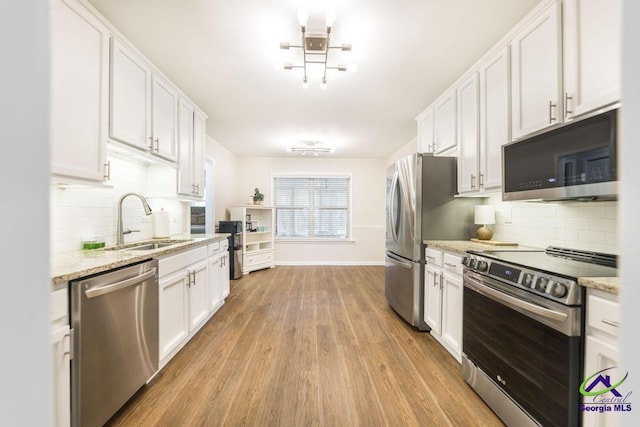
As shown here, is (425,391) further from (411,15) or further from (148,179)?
(148,179)

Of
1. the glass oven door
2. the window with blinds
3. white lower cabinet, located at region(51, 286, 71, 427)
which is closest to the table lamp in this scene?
the glass oven door

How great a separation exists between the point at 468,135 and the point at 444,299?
1461 millimetres

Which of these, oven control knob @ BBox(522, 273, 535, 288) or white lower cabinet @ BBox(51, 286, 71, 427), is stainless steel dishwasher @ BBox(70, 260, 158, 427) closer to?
white lower cabinet @ BBox(51, 286, 71, 427)

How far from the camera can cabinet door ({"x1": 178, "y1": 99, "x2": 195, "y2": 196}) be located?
8.88 feet

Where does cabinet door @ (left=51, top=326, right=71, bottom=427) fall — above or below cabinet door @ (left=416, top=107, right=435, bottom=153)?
below

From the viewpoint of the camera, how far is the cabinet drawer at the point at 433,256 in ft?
7.57

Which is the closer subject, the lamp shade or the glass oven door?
the glass oven door

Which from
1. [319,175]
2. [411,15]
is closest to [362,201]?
[319,175]

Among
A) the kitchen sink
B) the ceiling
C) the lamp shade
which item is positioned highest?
the ceiling

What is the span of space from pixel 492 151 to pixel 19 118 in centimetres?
248

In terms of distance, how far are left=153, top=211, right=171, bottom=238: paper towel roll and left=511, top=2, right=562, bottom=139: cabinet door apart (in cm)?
311

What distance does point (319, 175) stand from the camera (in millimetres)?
5969

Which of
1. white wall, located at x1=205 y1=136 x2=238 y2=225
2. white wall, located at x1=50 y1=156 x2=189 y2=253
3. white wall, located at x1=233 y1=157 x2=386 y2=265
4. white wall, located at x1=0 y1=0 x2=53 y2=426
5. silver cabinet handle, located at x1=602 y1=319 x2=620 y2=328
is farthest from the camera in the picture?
white wall, located at x1=233 y1=157 x2=386 y2=265

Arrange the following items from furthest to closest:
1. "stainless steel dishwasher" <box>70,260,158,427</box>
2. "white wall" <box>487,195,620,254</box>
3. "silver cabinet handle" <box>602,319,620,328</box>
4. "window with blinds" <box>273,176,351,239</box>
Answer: "window with blinds" <box>273,176,351,239</box> < "white wall" <box>487,195,620,254</box> < "stainless steel dishwasher" <box>70,260,158,427</box> < "silver cabinet handle" <box>602,319,620,328</box>
